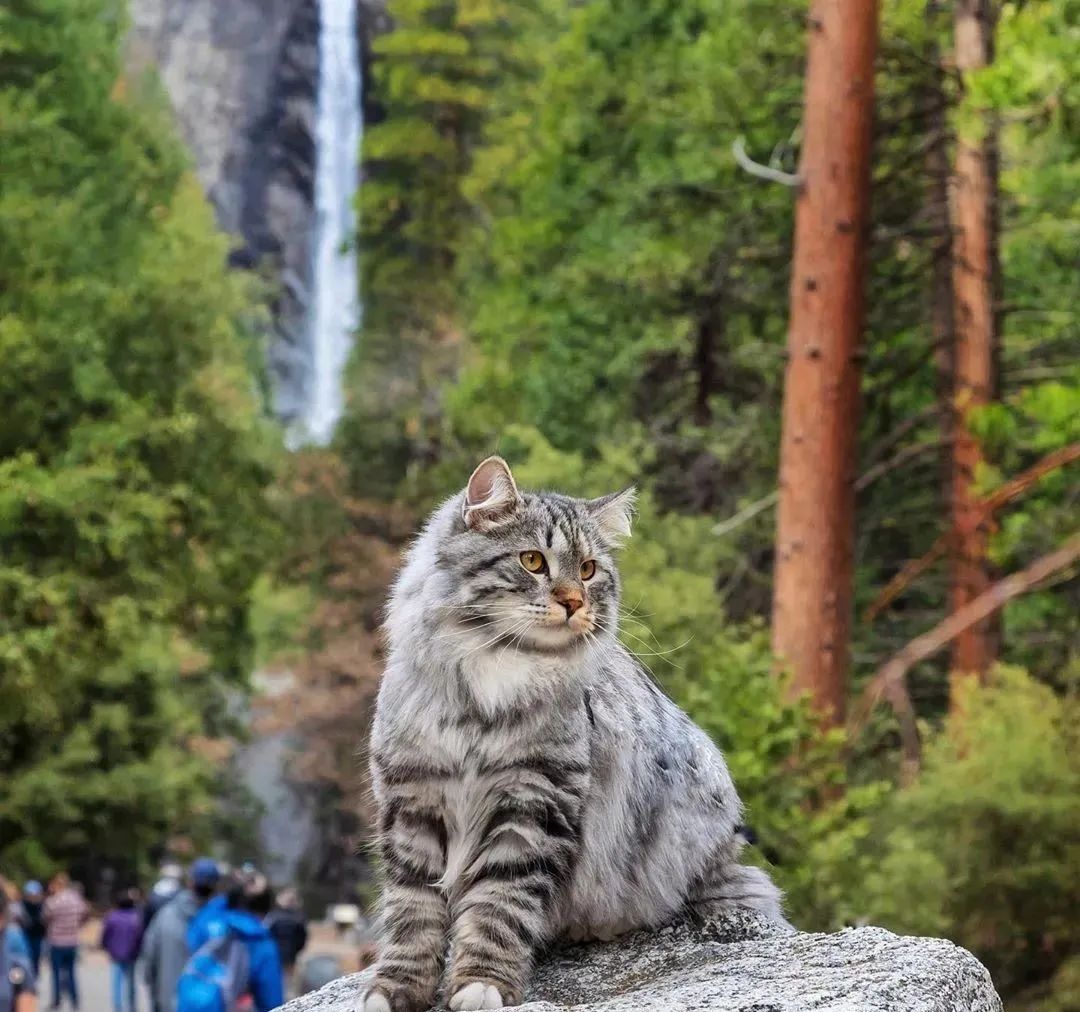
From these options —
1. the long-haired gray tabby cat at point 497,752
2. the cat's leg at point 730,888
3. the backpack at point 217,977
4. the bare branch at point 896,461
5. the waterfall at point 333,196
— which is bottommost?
the backpack at point 217,977

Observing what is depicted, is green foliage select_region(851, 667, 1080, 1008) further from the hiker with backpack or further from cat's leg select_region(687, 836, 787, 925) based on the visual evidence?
cat's leg select_region(687, 836, 787, 925)

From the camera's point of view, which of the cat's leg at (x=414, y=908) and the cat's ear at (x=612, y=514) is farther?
the cat's ear at (x=612, y=514)

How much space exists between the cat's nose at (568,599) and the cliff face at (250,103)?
156 ft

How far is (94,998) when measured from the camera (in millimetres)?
22969

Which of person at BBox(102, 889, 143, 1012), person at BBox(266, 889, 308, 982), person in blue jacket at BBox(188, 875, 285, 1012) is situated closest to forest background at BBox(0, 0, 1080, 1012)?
person in blue jacket at BBox(188, 875, 285, 1012)

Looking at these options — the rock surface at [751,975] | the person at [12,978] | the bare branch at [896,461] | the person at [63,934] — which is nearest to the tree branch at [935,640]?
the bare branch at [896,461]

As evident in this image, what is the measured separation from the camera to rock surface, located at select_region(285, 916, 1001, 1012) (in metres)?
4.36

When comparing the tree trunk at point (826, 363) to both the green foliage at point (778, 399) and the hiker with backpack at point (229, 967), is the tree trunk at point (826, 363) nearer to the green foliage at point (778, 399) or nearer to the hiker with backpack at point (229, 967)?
the green foliage at point (778, 399)

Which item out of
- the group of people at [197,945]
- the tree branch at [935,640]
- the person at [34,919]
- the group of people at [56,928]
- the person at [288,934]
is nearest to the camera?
the group of people at [197,945]

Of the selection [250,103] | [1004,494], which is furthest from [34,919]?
[250,103]

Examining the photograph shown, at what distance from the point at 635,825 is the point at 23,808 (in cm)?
2456

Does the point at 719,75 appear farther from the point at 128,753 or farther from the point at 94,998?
the point at 128,753

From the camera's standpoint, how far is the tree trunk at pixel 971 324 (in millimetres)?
16406

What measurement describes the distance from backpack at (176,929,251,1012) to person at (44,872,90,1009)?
10.2 metres
